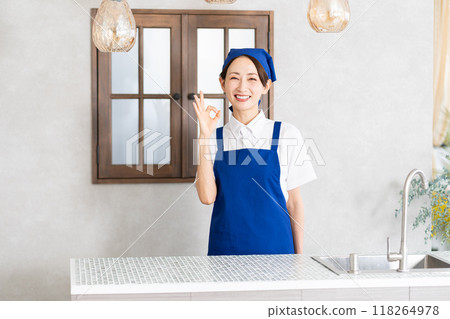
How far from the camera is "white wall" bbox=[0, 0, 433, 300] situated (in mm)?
2596

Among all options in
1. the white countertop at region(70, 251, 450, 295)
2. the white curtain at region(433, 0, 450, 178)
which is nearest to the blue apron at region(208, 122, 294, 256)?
the white countertop at region(70, 251, 450, 295)

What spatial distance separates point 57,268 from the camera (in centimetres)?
267

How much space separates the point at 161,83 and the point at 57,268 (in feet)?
3.16

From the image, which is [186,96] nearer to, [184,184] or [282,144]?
[184,184]

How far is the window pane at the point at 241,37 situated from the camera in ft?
8.88

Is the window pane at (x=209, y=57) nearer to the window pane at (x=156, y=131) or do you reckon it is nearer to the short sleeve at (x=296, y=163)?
the window pane at (x=156, y=131)

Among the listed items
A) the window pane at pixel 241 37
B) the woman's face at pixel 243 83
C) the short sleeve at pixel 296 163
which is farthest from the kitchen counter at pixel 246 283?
the window pane at pixel 241 37

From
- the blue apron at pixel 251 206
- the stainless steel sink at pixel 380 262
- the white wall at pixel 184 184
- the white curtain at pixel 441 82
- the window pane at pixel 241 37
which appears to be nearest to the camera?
the stainless steel sink at pixel 380 262

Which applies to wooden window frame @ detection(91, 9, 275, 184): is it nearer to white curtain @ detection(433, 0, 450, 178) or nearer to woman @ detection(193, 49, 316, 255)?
woman @ detection(193, 49, 316, 255)

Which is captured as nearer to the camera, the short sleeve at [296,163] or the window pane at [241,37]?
the short sleeve at [296,163]

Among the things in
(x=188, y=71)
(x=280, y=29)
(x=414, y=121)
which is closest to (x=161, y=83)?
(x=188, y=71)

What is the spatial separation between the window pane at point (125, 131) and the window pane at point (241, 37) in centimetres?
52

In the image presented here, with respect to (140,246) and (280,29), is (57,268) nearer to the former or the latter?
(140,246)

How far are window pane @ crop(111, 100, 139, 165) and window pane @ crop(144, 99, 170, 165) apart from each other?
0.05m
